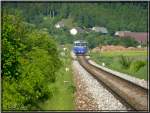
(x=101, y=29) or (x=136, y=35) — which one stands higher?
(x=101, y=29)

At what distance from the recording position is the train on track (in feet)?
312

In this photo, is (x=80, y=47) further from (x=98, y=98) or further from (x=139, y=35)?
(x=98, y=98)

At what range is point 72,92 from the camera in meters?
35.0

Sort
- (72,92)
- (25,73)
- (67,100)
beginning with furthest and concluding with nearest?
1. (72,92)
2. (67,100)
3. (25,73)

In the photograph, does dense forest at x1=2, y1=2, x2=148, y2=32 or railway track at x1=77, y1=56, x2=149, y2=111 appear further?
dense forest at x1=2, y1=2, x2=148, y2=32

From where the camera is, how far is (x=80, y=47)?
A: 3851 inches

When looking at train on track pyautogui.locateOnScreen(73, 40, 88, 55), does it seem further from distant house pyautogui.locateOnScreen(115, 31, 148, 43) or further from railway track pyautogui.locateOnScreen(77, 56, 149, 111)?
railway track pyautogui.locateOnScreen(77, 56, 149, 111)

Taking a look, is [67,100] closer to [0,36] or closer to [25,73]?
[25,73]

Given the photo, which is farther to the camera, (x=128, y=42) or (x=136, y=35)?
(x=136, y=35)

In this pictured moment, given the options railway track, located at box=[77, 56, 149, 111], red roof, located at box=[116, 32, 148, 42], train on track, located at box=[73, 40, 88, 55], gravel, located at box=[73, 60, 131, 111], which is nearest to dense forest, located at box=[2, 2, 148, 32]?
red roof, located at box=[116, 32, 148, 42]

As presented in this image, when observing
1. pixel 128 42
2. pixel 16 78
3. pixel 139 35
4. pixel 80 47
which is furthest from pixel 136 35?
pixel 16 78

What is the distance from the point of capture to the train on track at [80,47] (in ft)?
312

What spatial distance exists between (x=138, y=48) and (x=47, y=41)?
2184 inches

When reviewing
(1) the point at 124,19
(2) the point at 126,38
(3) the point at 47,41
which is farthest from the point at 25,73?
(2) the point at 126,38
